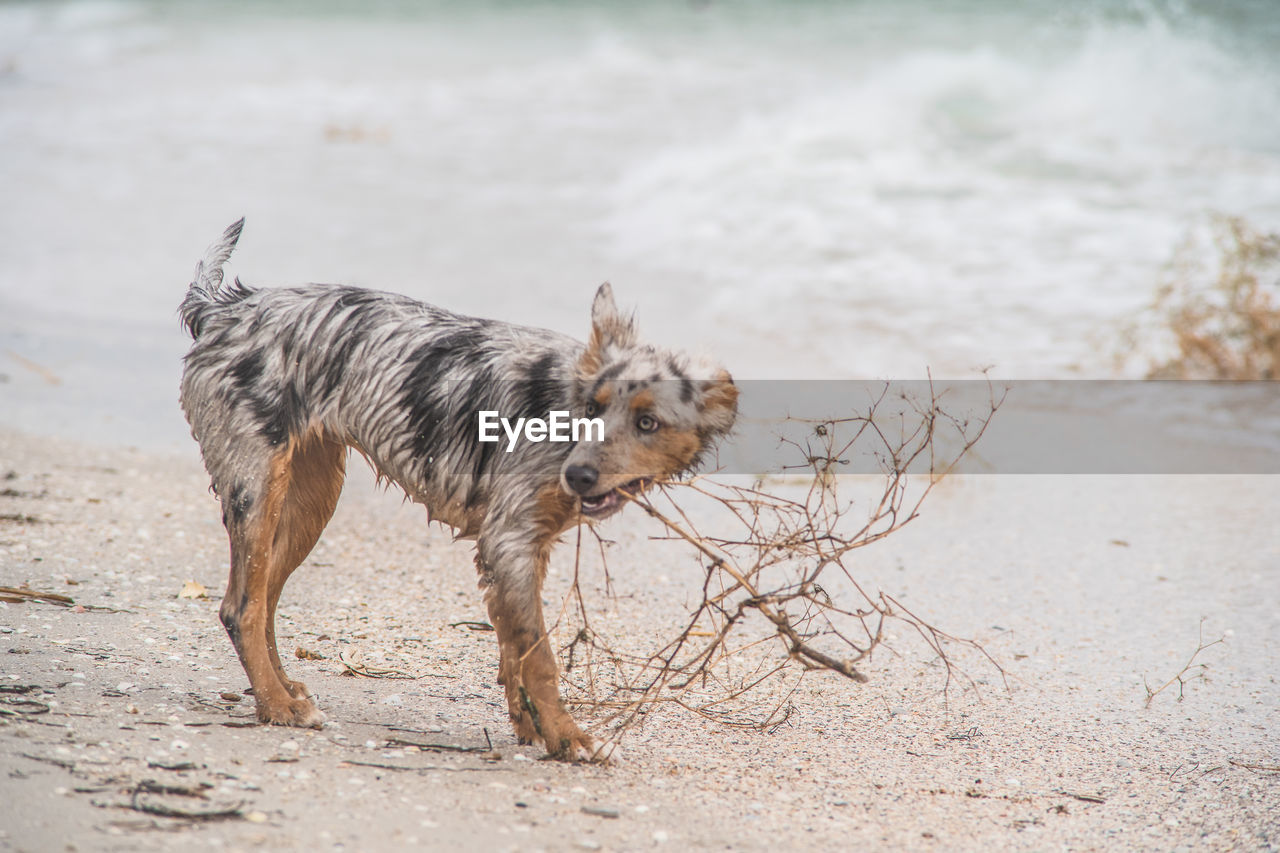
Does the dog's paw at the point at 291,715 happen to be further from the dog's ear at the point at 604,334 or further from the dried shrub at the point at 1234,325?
the dried shrub at the point at 1234,325

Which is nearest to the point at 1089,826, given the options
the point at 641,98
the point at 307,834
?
the point at 307,834

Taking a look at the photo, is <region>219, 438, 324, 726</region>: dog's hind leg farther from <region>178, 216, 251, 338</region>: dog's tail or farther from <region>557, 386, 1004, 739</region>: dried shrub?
<region>557, 386, 1004, 739</region>: dried shrub

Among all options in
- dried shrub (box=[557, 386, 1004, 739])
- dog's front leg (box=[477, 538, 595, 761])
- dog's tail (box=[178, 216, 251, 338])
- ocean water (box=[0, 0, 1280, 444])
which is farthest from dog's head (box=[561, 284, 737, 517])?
ocean water (box=[0, 0, 1280, 444])

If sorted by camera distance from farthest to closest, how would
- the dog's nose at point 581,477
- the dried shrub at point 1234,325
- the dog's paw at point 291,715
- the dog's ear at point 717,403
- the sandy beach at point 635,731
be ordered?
the dried shrub at point 1234,325 → the dog's ear at point 717,403 → the dog's paw at point 291,715 → the dog's nose at point 581,477 → the sandy beach at point 635,731

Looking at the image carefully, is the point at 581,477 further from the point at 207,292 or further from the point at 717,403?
the point at 207,292

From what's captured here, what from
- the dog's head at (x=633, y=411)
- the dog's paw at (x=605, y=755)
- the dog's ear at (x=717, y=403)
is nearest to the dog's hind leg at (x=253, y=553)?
the dog's paw at (x=605, y=755)

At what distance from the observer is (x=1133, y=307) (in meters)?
11.9

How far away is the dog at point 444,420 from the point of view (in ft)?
13.6

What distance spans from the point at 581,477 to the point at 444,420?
718mm

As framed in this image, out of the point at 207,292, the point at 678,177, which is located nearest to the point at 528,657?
the point at 207,292

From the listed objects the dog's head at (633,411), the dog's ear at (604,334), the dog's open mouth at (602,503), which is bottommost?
the dog's open mouth at (602,503)

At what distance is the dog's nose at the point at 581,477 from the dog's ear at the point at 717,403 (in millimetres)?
576

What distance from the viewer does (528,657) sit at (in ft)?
13.4

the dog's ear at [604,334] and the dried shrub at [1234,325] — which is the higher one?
the dried shrub at [1234,325]
